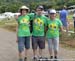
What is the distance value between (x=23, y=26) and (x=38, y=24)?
19.3 inches

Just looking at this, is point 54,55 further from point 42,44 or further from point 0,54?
point 0,54

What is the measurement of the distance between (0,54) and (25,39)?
2.56 meters

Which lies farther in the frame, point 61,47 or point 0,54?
point 61,47

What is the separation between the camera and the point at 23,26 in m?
11.1

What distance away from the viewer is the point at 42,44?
11359mm

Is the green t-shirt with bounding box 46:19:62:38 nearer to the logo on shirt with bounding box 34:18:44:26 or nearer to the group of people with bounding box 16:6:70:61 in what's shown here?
the group of people with bounding box 16:6:70:61

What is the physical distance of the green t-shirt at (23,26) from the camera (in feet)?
36.3

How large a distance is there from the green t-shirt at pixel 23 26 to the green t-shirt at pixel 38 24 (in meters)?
0.24

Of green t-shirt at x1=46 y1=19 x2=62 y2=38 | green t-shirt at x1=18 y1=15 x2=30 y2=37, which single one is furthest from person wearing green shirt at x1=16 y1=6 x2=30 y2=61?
green t-shirt at x1=46 y1=19 x2=62 y2=38

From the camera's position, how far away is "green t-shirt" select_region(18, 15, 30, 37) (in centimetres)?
1107

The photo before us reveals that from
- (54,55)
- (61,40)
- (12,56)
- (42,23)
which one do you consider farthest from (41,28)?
(61,40)

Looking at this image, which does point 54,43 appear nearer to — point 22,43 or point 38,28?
point 38,28

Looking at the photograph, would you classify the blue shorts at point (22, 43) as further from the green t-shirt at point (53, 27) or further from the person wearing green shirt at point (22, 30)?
the green t-shirt at point (53, 27)

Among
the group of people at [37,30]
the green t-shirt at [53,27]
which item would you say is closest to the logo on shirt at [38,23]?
the group of people at [37,30]
